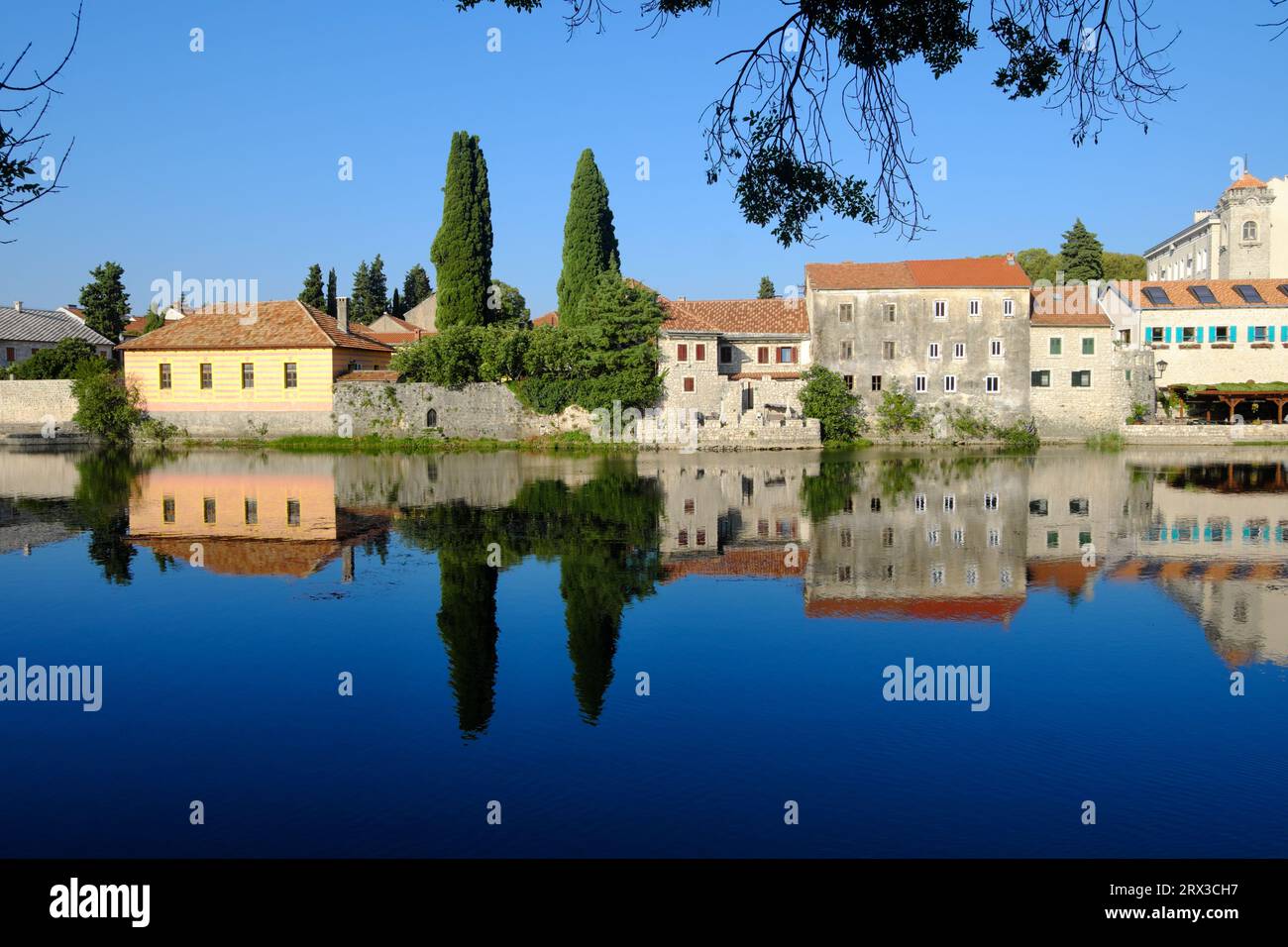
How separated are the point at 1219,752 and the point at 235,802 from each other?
873 cm

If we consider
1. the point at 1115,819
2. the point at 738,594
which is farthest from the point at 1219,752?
the point at 738,594

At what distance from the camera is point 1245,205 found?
62.0 metres

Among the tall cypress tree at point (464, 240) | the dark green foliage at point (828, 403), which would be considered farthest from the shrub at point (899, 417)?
the tall cypress tree at point (464, 240)

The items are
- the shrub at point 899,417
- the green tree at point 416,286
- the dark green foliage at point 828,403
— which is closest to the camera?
the dark green foliage at point 828,403

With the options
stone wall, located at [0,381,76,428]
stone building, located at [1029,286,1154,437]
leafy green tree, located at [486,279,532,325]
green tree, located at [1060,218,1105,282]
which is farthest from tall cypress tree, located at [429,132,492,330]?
green tree, located at [1060,218,1105,282]

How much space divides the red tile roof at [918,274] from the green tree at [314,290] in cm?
3942

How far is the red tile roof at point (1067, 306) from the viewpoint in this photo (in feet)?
173

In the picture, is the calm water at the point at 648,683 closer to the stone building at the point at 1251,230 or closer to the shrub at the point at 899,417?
the shrub at the point at 899,417

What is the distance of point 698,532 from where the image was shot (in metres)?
22.7

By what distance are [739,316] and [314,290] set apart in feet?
123

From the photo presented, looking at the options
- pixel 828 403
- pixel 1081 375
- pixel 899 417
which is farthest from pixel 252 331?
pixel 1081 375
